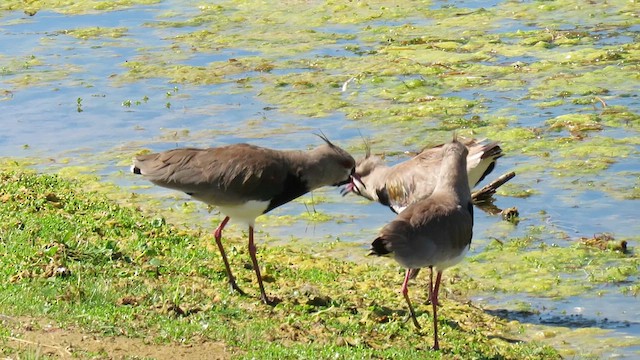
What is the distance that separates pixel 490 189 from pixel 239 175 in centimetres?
375

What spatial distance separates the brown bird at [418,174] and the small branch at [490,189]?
0.71 meters

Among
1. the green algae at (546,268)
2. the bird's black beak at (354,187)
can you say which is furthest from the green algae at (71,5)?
the green algae at (546,268)

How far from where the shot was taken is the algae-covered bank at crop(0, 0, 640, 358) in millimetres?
7996

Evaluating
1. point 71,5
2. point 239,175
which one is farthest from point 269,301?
point 71,5

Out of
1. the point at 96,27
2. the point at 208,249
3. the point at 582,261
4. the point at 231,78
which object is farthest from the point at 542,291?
the point at 96,27

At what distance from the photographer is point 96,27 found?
19641 millimetres

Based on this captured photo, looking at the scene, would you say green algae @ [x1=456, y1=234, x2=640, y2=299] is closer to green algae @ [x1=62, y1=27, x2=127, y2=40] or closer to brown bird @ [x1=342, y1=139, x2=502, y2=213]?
brown bird @ [x1=342, y1=139, x2=502, y2=213]

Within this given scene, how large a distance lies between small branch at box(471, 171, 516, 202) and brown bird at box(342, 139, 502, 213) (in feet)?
2.33

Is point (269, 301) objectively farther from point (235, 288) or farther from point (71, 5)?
point (71, 5)

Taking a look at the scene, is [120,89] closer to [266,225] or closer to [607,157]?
[266,225]

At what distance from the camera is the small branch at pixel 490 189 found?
11.5m

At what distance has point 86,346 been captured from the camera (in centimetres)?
682

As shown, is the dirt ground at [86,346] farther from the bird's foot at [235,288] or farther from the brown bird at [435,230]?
the bird's foot at [235,288]

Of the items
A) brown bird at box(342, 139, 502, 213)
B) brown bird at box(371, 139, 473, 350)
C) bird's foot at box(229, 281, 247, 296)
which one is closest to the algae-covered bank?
bird's foot at box(229, 281, 247, 296)
